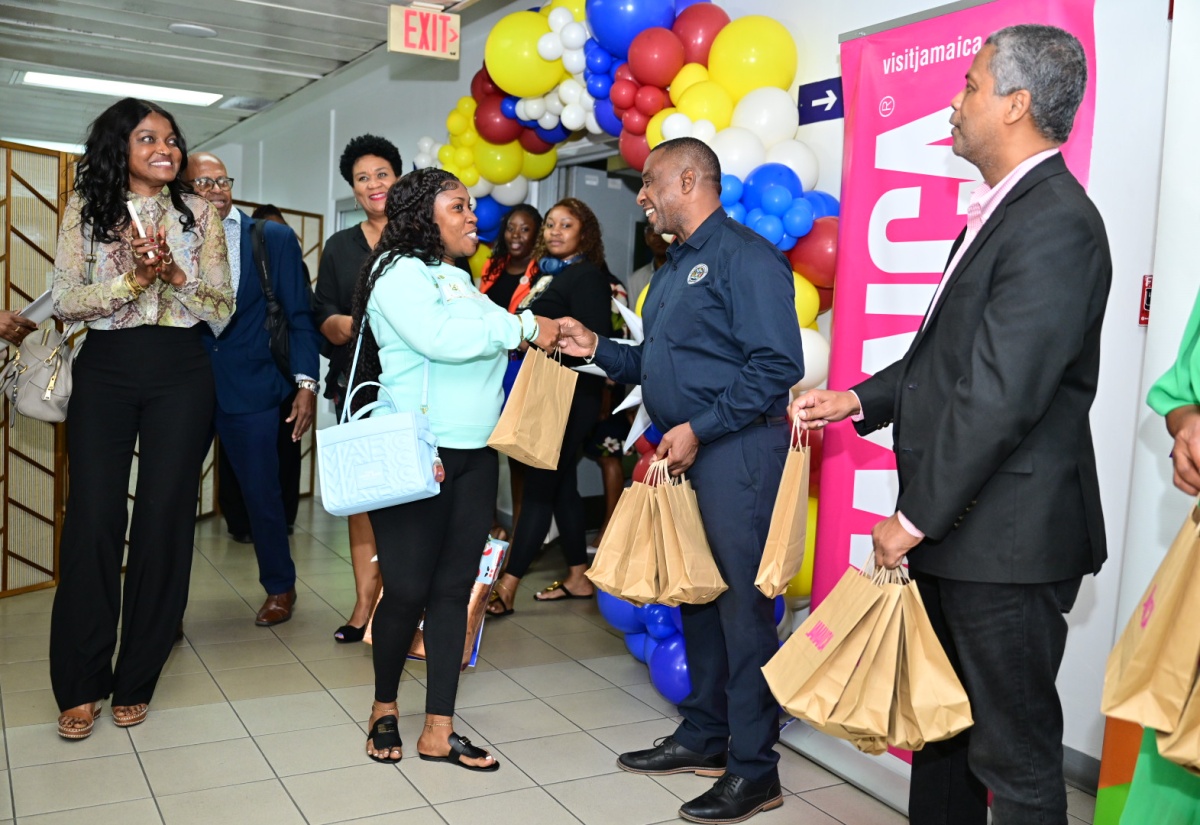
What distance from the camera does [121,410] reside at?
9.76 feet

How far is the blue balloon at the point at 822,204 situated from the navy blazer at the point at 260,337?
1986 mm

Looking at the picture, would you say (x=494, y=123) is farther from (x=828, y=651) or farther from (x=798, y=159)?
(x=828, y=651)

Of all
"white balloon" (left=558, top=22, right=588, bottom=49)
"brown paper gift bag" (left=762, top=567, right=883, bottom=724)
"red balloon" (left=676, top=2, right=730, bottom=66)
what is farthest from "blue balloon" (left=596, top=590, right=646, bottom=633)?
"white balloon" (left=558, top=22, right=588, bottom=49)

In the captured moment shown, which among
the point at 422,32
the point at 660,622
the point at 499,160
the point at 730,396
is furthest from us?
the point at 499,160

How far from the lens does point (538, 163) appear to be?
516 cm

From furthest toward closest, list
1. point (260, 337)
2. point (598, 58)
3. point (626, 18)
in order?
point (598, 58) < point (260, 337) < point (626, 18)

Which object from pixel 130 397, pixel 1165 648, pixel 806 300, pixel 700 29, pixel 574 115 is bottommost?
pixel 1165 648

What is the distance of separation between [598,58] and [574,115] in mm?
330

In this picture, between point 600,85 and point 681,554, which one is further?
point 600,85

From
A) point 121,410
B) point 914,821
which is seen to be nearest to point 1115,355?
point 914,821

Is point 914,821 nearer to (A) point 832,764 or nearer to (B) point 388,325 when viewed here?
(A) point 832,764

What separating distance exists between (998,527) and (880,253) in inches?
55.2

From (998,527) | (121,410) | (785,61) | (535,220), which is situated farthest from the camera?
(535,220)

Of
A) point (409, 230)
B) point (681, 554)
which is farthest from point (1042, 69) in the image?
point (409, 230)
